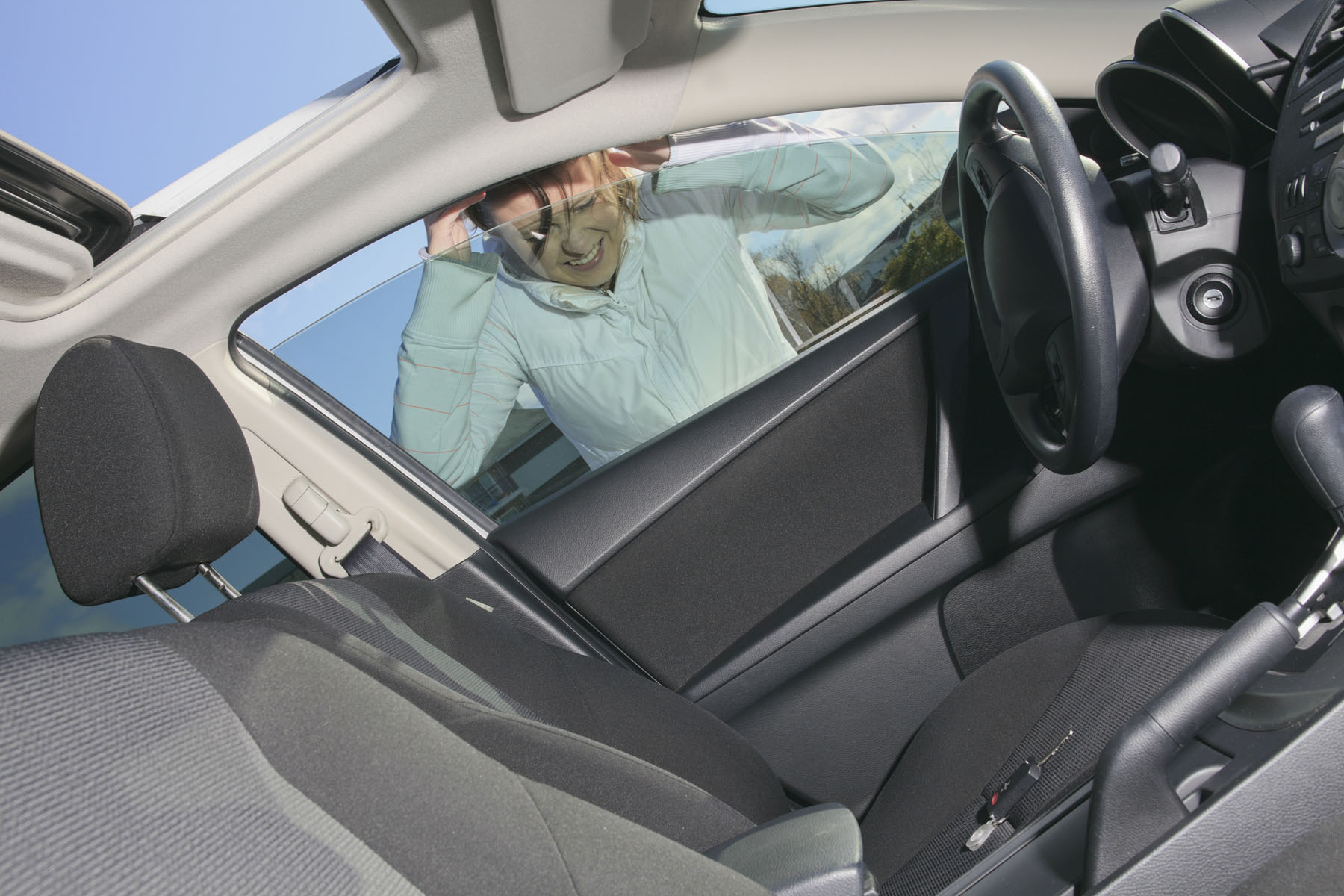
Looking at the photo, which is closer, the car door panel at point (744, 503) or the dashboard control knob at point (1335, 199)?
the dashboard control knob at point (1335, 199)

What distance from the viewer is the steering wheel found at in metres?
0.83

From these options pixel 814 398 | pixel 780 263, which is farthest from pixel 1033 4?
pixel 814 398

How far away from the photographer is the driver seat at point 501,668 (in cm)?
74

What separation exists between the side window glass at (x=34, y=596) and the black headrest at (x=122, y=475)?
347 millimetres

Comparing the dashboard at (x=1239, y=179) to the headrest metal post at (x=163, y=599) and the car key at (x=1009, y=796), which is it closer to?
the car key at (x=1009, y=796)

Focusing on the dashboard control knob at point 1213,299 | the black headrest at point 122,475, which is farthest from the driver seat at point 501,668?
the dashboard control knob at point 1213,299

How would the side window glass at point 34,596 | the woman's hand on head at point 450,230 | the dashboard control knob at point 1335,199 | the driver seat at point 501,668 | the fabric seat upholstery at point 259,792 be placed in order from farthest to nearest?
the woman's hand on head at point 450,230 → the side window glass at point 34,596 → the dashboard control knob at point 1335,199 → the driver seat at point 501,668 → the fabric seat upholstery at point 259,792

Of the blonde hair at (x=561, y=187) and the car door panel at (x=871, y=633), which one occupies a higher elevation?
the blonde hair at (x=561, y=187)

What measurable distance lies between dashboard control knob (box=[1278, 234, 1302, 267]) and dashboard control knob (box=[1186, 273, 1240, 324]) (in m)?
0.08

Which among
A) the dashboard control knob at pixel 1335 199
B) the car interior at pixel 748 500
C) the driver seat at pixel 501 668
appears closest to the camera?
the car interior at pixel 748 500

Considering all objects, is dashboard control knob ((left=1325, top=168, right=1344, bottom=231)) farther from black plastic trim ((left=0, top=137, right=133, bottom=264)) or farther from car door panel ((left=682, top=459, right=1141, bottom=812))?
black plastic trim ((left=0, top=137, right=133, bottom=264))

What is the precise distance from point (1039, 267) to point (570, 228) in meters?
0.69

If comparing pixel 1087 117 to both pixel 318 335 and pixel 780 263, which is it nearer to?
pixel 780 263

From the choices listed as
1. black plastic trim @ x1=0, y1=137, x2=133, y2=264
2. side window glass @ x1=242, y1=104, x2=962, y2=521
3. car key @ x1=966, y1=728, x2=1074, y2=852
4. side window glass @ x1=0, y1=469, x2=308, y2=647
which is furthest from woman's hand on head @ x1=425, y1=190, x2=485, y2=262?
car key @ x1=966, y1=728, x2=1074, y2=852
